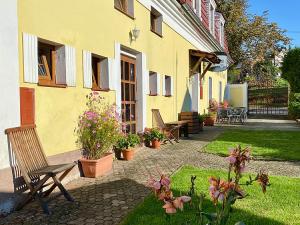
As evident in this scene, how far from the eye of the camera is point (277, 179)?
6152 mm

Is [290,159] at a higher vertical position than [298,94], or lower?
lower

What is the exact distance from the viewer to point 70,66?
6367 mm

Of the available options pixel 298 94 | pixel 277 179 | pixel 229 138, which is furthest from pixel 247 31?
pixel 277 179

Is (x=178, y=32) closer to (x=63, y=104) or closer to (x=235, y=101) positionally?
(x=63, y=104)

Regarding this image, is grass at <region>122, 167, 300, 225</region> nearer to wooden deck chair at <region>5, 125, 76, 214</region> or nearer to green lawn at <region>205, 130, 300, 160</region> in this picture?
wooden deck chair at <region>5, 125, 76, 214</region>

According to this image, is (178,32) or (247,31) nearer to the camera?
(178,32)

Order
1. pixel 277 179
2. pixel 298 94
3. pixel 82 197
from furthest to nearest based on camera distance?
1. pixel 298 94
2. pixel 277 179
3. pixel 82 197

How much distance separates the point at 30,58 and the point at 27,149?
4.46 ft

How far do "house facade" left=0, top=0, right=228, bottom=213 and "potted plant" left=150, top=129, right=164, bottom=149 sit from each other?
0.47 metres

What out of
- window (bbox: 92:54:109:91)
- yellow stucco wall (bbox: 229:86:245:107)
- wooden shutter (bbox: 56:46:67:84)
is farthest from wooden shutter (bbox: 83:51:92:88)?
yellow stucco wall (bbox: 229:86:245:107)

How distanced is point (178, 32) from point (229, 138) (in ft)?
15.7

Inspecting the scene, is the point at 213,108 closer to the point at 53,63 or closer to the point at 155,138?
the point at 155,138

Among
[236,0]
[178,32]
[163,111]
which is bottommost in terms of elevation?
[163,111]

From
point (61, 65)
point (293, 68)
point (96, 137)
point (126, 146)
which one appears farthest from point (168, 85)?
point (293, 68)
